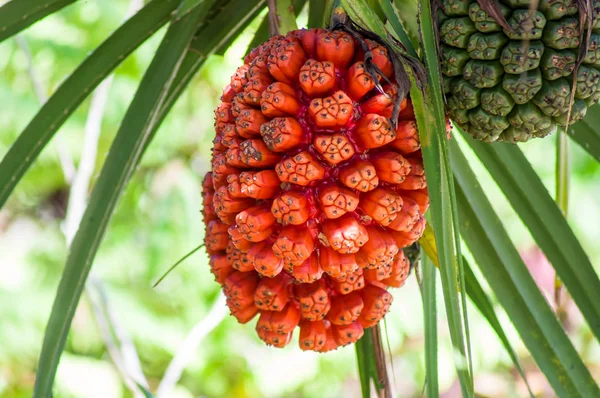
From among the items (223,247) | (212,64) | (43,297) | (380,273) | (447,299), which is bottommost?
(447,299)

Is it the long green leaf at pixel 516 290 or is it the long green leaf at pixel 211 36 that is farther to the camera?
the long green leaf at pixel 211 36

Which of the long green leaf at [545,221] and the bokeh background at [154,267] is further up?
the bokeh background at [154,267]

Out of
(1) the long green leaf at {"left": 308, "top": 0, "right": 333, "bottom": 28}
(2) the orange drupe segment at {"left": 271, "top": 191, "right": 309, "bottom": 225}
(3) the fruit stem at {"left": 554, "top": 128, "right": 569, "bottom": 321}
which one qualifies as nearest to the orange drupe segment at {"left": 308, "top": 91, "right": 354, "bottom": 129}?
(2) the orange drupe segment at {"left": 271, "top": 191, "right": 309, "bottom": 225}

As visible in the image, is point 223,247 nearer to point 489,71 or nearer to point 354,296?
point 354,296

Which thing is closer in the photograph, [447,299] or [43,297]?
[447,299]

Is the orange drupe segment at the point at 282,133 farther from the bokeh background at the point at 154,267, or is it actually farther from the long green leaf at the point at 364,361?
the bokeh background at the point at 154,267

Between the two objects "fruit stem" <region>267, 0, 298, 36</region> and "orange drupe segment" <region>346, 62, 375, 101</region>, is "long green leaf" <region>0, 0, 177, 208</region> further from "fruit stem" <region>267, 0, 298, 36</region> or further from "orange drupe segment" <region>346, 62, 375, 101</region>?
"orange drupe segment" <region>346, 62, 375, 101</region>

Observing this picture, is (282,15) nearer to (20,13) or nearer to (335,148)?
→ (335,148)

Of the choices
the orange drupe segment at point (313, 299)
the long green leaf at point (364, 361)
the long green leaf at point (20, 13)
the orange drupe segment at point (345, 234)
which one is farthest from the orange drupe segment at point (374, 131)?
the long green leaf at point (20, 13)

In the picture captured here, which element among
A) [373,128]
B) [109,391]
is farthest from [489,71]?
[109,391]
